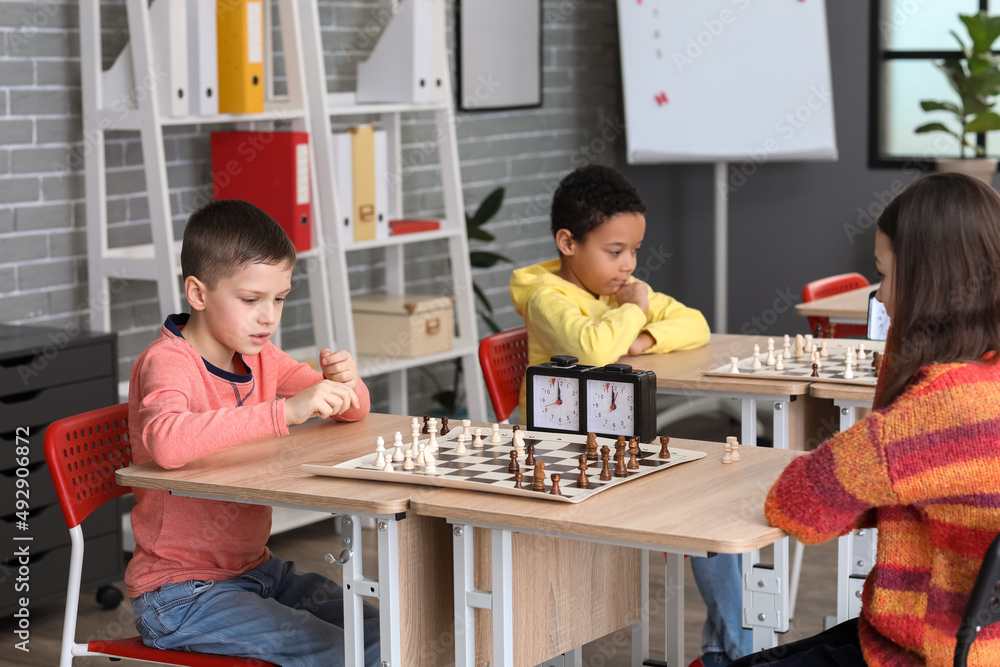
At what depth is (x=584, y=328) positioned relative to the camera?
109 inches

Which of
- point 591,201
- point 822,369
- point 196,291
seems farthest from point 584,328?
point 196,291

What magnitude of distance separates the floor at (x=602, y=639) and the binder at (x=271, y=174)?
0.94 metres

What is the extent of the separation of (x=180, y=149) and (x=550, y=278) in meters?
1.52

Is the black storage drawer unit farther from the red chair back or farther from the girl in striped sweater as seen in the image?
the girl in striped sweater

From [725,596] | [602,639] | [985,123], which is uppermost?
[985,123]

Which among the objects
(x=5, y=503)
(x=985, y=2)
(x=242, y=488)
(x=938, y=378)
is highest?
(x=985, y=2)

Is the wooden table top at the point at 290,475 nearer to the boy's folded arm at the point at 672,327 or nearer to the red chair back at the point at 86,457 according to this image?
the red chair back at the point at 86,457

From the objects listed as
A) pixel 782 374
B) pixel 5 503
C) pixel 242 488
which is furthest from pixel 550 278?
pixel 5 503

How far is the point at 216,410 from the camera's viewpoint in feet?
6.73

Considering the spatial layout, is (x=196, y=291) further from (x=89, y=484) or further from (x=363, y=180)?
(x=363, y=180)

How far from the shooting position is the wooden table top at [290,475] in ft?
5.85

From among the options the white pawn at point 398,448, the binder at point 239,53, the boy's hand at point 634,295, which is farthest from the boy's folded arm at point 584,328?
the binder at point 239,53

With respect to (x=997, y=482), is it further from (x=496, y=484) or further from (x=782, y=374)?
(x=782, y=374)

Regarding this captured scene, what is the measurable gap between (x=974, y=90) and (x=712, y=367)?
103 inches
